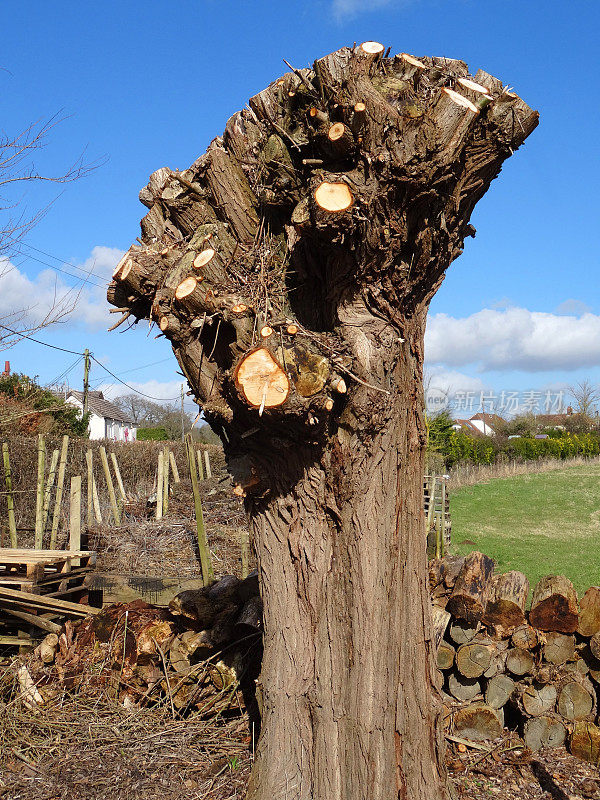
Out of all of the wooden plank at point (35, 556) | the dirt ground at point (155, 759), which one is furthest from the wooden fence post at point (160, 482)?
the dirt ground at point (155, 759)

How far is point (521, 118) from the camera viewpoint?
3.01 metres

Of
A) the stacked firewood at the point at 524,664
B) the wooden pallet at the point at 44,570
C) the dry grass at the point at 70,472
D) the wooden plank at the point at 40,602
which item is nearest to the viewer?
the stacked firewood at the point at 524,664

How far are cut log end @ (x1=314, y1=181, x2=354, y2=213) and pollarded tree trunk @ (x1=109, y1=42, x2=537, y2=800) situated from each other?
14 millimetres

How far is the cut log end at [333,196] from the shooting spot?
→ 276 centimetres

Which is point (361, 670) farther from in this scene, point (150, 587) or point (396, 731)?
point (150, 587)

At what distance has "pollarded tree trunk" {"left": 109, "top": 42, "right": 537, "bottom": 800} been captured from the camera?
291 centimetres

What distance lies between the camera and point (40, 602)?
5.70m

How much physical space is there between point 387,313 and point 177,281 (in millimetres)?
1131

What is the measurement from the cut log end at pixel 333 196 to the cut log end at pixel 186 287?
0.80 meters

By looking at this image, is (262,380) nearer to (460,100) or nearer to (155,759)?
(460,100)

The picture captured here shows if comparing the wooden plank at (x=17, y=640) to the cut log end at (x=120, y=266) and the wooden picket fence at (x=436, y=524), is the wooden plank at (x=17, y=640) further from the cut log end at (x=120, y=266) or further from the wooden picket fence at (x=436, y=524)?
the wooden picket fence at (x=436, y=524)

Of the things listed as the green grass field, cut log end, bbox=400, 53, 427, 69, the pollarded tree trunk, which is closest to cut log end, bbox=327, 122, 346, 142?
the pollarded tree trunk

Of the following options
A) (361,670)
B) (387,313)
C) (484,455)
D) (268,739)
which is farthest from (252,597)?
(484,455)

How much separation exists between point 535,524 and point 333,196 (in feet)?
52.4
